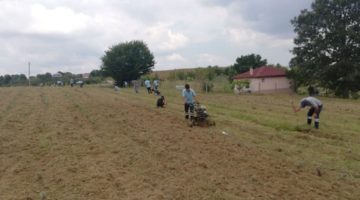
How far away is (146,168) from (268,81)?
147 feet

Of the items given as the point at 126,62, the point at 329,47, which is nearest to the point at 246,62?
the point at 126,62

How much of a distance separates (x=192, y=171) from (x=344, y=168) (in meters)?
3.71

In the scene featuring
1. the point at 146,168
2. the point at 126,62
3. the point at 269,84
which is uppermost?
the point at 126,62

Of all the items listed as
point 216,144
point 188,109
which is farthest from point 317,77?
point 216,144

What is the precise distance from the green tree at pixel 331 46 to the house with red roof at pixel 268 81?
5.38m

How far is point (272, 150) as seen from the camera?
12227mm

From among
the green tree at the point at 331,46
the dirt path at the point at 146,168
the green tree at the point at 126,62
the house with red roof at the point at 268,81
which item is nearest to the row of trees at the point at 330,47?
the green tree at the point at 331,46

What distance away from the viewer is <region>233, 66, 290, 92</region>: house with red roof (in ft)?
173

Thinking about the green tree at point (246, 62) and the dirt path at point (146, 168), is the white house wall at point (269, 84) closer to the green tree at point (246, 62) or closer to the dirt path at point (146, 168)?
the green tree at point (246, 62)

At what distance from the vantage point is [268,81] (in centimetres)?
5300

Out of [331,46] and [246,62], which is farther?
[246,62]

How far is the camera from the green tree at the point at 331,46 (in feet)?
144

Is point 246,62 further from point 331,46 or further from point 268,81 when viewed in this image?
point 331,46

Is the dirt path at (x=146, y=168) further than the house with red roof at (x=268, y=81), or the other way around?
the house with red roof at (x=268, y=81)
